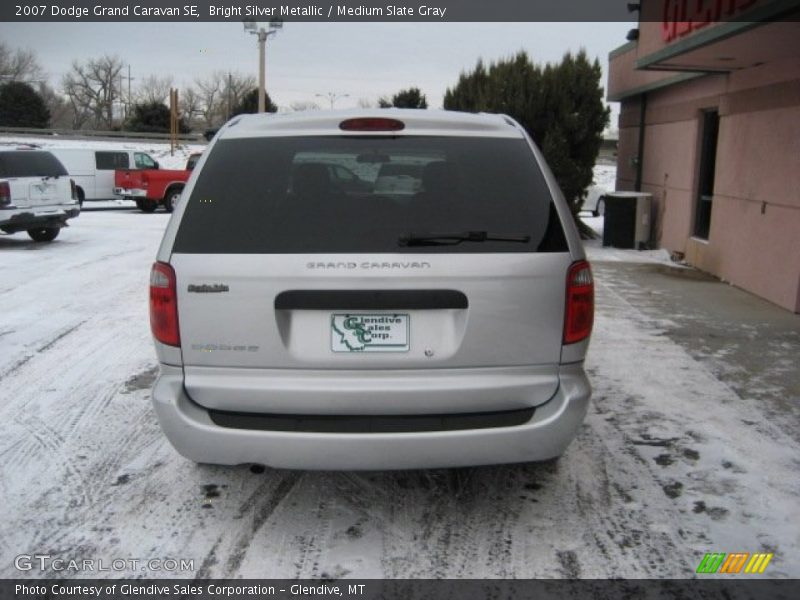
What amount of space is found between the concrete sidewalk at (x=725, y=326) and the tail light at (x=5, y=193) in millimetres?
10081

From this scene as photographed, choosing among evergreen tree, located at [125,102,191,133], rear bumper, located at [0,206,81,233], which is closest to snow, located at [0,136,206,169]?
evergreen tree, located at [125,102,191,133]

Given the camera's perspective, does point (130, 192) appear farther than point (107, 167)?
No

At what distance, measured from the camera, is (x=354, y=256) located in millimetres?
3203

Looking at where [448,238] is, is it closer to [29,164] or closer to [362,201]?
[362,201]

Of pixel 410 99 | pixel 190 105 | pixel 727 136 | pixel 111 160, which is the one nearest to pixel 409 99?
pixel 410 99

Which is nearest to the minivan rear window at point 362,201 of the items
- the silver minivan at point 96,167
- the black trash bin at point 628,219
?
the black trash bin at point 628,219

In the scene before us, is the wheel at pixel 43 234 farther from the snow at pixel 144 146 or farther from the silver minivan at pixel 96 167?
the snow at pixel 144 146

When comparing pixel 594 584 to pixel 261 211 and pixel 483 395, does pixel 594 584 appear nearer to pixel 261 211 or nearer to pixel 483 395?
pixel 483 395

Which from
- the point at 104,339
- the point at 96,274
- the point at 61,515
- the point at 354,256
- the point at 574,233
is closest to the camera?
the point at 354,256

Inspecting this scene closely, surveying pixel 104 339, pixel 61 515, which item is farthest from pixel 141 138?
pixel 61 515

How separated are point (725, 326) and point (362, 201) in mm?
5695

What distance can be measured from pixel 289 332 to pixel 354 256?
16.7 inches
